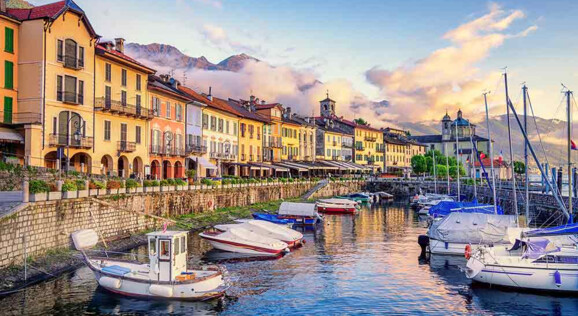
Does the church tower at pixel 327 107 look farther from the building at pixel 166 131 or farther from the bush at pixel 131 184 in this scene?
the bush at pixel 131 184

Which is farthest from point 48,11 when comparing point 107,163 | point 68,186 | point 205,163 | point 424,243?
point 424,243

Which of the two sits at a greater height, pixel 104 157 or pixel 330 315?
pixel 104 157

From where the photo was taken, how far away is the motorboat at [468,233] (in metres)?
33.4

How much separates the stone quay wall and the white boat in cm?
2359

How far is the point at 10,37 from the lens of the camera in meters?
40.0

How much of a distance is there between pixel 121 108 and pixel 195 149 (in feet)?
50.8

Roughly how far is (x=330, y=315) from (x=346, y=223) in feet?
112

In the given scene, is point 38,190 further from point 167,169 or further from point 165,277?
point 167,169

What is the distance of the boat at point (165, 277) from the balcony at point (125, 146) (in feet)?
89.5

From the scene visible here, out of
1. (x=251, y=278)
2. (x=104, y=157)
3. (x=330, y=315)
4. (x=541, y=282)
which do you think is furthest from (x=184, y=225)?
(x=541, y=282)

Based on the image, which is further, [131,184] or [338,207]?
[338,207]

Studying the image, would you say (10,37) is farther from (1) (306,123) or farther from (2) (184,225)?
(1) (306,123)

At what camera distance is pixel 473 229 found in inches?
1330

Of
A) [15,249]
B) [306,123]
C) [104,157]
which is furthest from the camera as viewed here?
[306,123]
